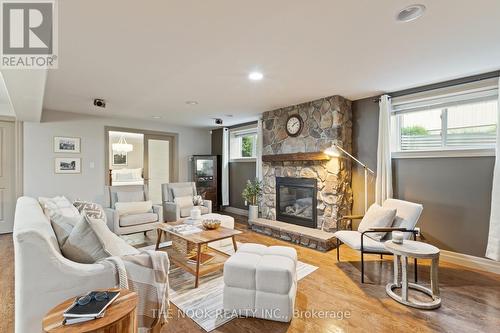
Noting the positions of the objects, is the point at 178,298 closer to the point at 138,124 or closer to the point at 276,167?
the point at 276,167

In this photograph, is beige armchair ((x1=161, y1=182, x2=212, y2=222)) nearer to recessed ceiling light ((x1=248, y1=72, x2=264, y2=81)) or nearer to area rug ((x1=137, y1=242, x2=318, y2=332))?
area rug ((x1=137, y1=242, x2=318, y2=332))

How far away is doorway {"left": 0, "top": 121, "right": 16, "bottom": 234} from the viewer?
177 inches

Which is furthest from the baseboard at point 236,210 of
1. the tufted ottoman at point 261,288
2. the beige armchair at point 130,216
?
the tufted ottoman at point 261,288

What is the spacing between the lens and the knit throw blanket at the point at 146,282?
65.1 inches

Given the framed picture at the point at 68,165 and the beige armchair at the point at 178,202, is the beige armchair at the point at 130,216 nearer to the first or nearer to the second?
the beige armchair at the point at 178,202

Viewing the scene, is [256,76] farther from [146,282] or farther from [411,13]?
[146,282]

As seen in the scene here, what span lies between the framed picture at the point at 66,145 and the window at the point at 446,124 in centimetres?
586

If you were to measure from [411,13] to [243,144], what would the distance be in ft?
16.2

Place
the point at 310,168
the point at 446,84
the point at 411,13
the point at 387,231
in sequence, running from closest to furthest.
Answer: the point at 411,13
the point at 387,231
the point at 446,84
the point at 310,168

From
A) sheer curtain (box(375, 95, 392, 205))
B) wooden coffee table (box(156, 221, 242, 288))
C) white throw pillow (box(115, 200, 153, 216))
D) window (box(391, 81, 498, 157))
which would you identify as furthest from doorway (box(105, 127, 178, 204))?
window (box(391, 81, 498, 157))

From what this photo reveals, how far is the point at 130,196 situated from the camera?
14.3ft

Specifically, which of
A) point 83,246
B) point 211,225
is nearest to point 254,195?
point 211,225

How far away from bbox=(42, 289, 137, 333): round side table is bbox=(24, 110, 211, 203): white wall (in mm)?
4455

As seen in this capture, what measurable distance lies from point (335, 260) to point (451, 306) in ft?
4.17
